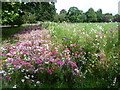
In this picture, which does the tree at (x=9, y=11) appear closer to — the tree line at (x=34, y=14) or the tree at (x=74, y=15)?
the tree line at (x=34, y=14)

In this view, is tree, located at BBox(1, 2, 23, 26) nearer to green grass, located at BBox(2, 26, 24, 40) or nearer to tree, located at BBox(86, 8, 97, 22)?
green grass, located at BBox(2, 26, 24, 40)

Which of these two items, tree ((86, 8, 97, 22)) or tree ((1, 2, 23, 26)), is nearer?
tree ((1, 2, 23, 26))

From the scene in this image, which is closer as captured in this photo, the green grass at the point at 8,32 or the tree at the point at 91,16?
A: the green grass at the point at 8,32

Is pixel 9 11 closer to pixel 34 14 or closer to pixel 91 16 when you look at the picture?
pixel 34 14

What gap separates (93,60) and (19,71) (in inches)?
108

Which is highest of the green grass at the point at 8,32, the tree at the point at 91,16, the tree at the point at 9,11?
the tree at the point at 91,16

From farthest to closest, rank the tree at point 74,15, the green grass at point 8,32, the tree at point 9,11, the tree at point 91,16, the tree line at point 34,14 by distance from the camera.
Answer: the tree at point 91,16
the tree at point 74,15
the green grass at point 8,32
the tree line at point 34,14
the tree at point 9,11

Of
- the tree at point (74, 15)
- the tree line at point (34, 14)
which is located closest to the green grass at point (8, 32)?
the tree line at point (34, 14)

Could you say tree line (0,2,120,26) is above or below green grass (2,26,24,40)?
above

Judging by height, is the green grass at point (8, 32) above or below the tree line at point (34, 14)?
below

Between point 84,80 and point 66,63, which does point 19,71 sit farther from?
point 84,80

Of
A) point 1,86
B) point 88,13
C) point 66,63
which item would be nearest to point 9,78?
point 1,86

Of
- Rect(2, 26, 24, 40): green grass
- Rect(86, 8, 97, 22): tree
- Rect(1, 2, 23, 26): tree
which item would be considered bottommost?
Rect(2, 26, 24, 40): green grass

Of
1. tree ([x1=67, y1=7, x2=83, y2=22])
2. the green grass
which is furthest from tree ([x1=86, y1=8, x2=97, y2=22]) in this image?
the green grass
